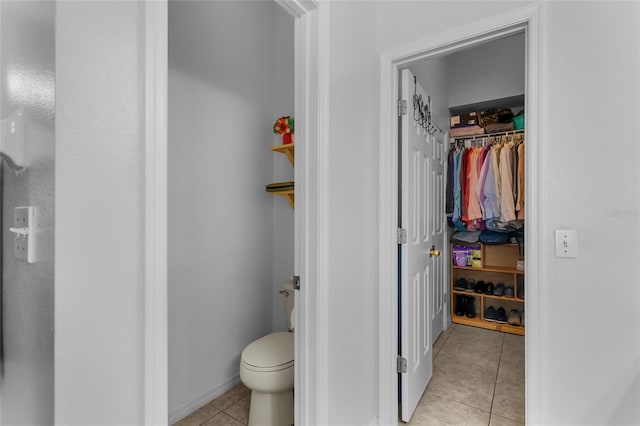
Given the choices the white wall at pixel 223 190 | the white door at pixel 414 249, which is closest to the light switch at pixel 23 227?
the white wall at pixel 223 190

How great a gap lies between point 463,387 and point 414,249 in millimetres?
1087

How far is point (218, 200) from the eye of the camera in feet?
6.39

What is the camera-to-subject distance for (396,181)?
1631 millimetres

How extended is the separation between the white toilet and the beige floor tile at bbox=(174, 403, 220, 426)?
1.01ft

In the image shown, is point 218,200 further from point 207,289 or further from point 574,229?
point 574,229

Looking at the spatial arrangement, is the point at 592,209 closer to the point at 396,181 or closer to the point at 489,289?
the point at 396,181

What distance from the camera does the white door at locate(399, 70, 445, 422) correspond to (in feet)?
5.46

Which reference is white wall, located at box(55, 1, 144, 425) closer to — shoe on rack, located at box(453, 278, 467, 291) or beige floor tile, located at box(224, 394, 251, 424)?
beige floor tile, located at box(224, 394, 251, 424)

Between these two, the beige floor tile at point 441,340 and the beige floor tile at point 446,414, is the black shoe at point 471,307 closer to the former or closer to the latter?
the beige floor tile at point 441,340

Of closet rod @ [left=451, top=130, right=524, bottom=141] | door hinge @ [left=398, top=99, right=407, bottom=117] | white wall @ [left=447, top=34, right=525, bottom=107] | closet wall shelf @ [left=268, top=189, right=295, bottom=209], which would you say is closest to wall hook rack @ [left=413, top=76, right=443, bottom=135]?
door hinge @ [left=398, top=99, right=407, bottom=117]

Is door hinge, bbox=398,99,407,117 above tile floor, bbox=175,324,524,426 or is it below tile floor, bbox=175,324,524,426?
above

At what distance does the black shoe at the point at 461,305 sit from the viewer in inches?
128

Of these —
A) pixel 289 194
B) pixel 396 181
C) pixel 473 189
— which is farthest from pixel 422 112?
pixel 473 189

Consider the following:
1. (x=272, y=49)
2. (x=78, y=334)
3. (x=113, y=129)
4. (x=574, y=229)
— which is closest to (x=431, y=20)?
(x=574, y=229)
